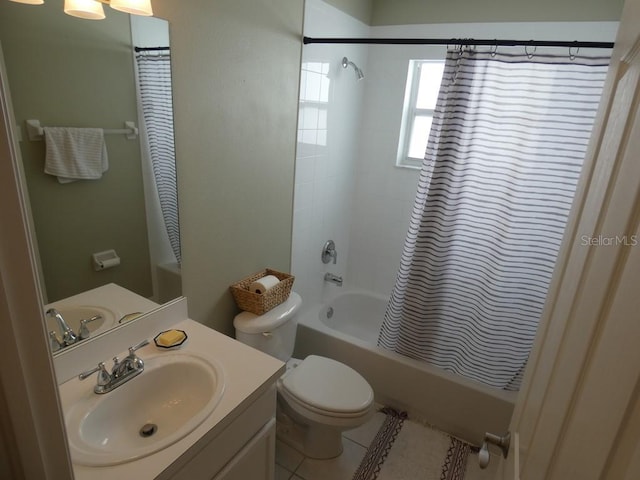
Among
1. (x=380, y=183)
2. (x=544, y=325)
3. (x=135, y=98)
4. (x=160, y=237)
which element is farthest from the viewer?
(x=380, y=183)

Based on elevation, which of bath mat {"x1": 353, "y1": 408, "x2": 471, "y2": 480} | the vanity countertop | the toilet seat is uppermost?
the vanity countertop

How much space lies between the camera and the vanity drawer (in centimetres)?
97

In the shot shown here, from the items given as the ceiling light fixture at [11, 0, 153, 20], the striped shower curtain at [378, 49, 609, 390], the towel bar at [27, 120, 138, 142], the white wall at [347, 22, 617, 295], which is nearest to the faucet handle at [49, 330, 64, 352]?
the towel bar at [27, 120, 138, 142]

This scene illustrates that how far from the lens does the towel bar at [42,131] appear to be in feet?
3.24

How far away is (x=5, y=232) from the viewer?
350mm

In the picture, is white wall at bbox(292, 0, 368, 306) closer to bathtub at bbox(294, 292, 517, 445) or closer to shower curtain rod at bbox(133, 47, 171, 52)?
bathtub at bbox(294, 292, 517, 445)

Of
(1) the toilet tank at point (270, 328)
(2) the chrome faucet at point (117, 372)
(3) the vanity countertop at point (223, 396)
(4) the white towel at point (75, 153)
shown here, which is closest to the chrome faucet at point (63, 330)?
(2) the chrome faucet at point (117, 372)

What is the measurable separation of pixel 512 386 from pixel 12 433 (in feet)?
7.06

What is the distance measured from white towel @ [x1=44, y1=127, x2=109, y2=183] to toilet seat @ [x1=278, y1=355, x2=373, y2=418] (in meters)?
1.20

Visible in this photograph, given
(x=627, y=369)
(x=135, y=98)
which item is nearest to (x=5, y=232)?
(x=627, y=369)

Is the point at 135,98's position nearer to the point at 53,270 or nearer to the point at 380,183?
the point at 53,270

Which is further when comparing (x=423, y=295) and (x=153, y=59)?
(x=423, y=295)

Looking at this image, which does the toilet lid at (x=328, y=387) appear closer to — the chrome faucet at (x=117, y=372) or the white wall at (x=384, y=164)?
the chrome faucet at (x=117, y=372)

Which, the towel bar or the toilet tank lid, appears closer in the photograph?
the towel bar
